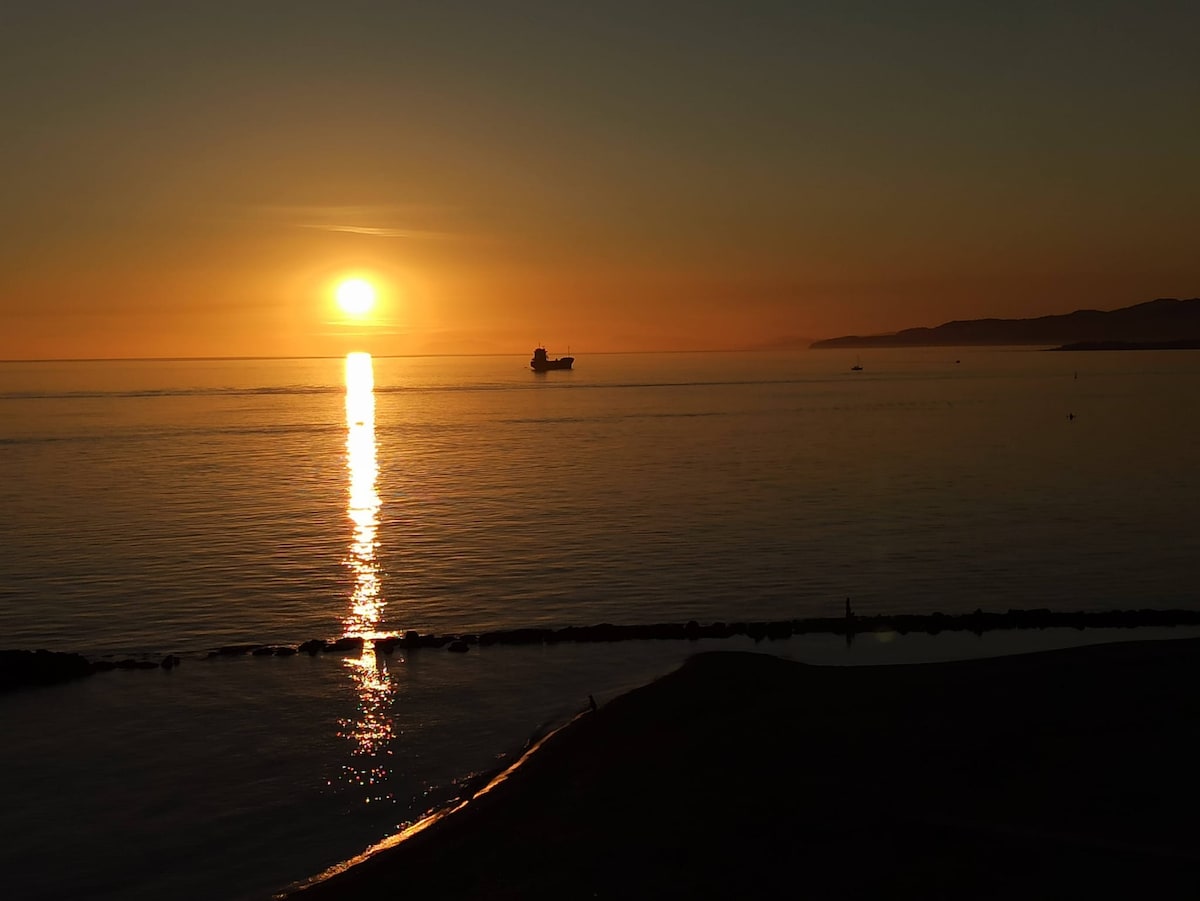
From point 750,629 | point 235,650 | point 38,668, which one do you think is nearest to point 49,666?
point 38,668

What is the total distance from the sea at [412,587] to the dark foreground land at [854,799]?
98.0 inches

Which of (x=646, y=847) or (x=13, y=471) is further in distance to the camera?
(x=13, y=471)

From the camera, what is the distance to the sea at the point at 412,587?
1948cm

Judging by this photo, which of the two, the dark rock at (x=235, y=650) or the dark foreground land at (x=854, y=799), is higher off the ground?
the dark rock at (x=235, y=650)

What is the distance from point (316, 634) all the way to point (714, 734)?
51.6ft

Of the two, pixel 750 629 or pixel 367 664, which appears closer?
pixel 367 664

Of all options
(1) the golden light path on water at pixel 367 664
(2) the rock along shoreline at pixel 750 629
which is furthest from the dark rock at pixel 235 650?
(1) the golden light path on water at pixel 367 664

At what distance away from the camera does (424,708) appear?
2477 cm

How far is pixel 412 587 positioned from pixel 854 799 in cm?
2433

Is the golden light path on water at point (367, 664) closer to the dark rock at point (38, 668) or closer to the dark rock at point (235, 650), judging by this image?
the dark rock at point (235, 650)

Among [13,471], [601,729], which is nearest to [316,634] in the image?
[601,729]

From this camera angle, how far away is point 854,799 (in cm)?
1658

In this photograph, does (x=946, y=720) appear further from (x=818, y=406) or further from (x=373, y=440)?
(x=818, y=406)

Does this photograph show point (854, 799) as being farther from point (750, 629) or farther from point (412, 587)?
point (412, 587)
